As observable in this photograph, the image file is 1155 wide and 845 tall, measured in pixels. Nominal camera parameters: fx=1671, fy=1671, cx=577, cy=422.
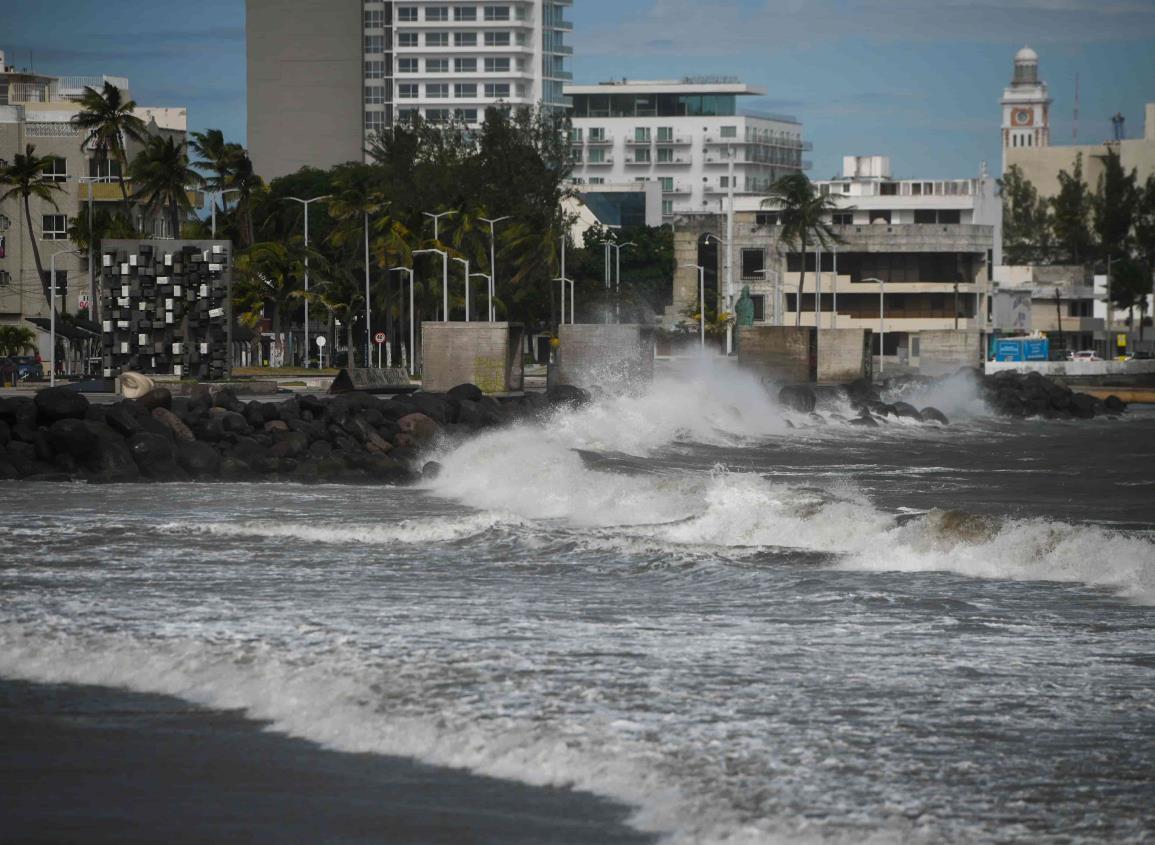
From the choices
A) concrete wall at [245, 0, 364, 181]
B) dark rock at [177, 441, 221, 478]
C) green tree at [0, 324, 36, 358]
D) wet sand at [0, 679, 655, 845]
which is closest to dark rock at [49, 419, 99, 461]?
dark rock at [177, 441, 221, 478]

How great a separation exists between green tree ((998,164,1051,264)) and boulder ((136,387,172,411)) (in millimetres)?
141298

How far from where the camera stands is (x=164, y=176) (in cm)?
8300

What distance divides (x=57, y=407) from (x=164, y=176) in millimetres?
58453

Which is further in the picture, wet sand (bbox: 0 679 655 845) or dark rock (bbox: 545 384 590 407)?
dark rock (bbox: 545 384 590 407)

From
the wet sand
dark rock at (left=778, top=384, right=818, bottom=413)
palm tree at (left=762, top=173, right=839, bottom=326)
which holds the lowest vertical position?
dark rock at (left=778, top=384, right=818, bottom=413)

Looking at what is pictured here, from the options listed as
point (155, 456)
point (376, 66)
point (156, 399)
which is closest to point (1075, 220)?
point (376, 66)

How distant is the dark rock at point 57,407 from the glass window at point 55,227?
2673 inches

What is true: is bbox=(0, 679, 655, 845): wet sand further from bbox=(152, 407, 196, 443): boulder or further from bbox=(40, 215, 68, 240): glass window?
bbox=(40, 215, 68, 240): glass window

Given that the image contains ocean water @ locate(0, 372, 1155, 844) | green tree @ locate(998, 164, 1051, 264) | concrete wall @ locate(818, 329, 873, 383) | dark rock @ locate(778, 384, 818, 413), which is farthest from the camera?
green tree @ locate(998, 164, 1051, 264)

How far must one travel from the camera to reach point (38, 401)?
1078 inches

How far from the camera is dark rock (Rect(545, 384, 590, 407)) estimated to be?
4120 centimetres

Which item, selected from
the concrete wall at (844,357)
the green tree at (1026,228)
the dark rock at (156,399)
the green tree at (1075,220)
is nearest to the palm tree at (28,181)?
the concrete wall at (844,357)

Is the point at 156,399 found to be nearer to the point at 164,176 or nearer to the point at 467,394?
the point at 467,394

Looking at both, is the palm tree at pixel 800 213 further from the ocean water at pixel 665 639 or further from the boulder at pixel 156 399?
the ocean water at pixel 665 639
